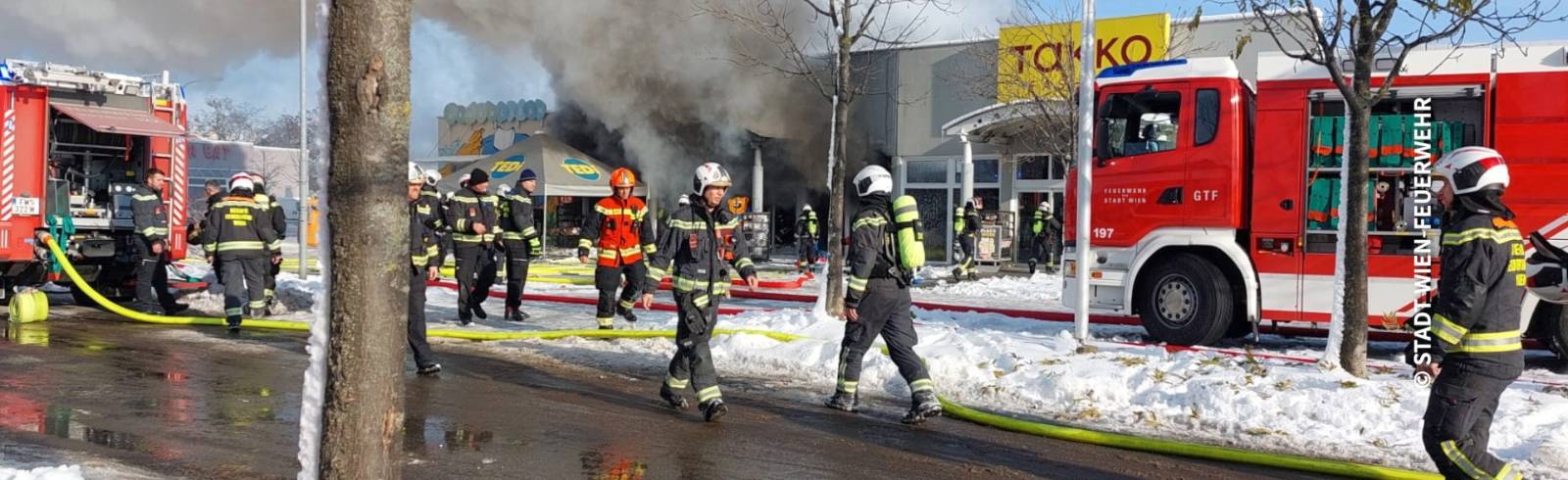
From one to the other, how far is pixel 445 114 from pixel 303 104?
15.4m

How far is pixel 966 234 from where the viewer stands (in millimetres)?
19484

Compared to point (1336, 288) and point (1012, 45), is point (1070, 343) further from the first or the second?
point (1012, 45)

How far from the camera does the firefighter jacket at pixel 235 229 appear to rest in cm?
1079

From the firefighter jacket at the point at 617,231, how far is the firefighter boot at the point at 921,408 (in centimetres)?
470

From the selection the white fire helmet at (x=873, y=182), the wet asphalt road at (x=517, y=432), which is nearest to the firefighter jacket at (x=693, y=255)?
the wet asphalt road at (x=517, y=432)

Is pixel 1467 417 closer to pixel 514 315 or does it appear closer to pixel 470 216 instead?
pixel 470 216

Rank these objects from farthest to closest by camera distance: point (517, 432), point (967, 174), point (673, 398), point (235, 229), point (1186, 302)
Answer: point (967, 174) → point (235, 229) → point (1186, 302) → point (673, 398) → point (517, 432)

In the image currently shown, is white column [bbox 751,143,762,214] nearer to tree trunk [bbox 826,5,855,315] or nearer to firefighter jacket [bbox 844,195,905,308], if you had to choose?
tree trunk [bbox 826,5,855,315]

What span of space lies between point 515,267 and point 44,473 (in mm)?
7235

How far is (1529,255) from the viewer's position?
8.75 m

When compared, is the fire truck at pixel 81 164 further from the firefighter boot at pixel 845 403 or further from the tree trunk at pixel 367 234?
the tree trunk at pixel 367 234

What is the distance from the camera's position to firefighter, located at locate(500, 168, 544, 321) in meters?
11.9

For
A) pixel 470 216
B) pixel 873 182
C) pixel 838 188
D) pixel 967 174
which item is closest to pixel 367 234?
pixel 873 182

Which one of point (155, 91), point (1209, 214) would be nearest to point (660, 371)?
point (1209, 214)
